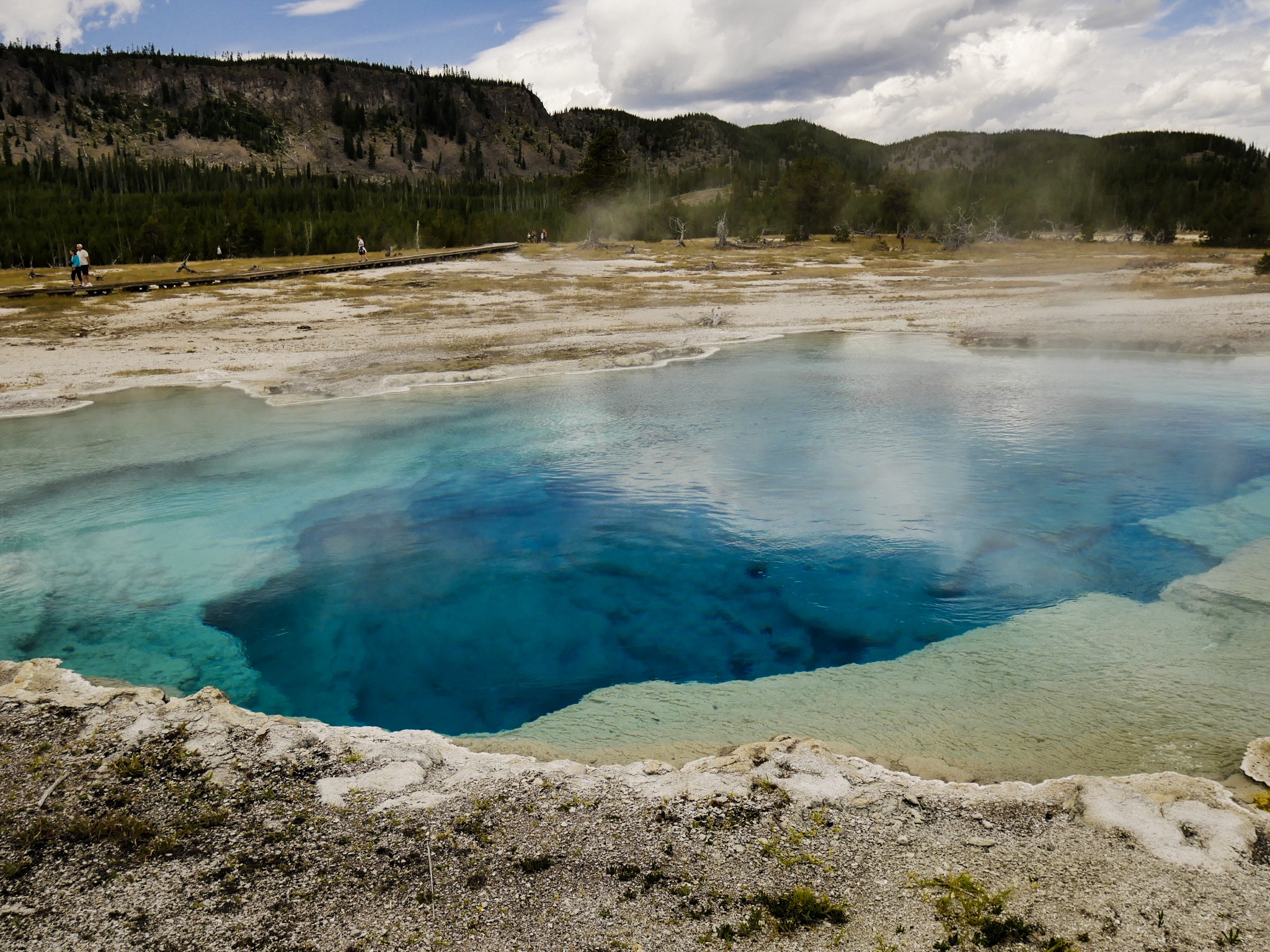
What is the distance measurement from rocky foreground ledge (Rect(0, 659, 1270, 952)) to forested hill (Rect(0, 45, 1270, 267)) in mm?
55263

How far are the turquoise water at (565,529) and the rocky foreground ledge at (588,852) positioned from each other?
5.28 ft

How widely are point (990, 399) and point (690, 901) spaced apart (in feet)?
41.8

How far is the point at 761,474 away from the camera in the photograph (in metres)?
10.8

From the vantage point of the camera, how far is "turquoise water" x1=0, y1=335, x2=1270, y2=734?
22.9 feet

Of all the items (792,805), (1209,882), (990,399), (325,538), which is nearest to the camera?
(1209,882)

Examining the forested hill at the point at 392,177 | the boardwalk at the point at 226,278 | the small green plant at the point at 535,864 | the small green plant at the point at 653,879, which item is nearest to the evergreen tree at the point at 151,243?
the forested hill at the point at 392,177

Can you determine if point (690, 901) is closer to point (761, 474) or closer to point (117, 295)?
point (761, 474)

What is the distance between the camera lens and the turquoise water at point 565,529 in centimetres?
698

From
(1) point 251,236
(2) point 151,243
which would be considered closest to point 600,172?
(1) point 251,236

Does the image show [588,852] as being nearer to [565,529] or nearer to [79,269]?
[565,529]

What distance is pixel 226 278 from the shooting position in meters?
35.3

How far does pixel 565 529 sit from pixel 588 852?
576 cm

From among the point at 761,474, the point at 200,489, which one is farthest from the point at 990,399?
the point at 200,489

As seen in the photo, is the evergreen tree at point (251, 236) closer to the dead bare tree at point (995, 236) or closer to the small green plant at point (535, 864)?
the dead bare tree at point (995, 236)
